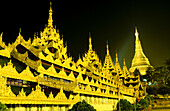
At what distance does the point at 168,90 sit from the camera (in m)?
48.7

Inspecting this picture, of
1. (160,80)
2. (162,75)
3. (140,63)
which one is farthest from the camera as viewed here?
(140,63)

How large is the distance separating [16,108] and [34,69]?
3998mm

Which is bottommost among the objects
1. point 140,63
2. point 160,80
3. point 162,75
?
point 160,80

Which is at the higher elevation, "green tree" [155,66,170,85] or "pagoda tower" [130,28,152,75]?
"pagoda tower" [130,28,152,75]

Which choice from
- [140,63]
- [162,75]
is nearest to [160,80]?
[162,75]

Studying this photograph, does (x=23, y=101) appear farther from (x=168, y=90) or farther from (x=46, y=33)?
(x=168, y=90)

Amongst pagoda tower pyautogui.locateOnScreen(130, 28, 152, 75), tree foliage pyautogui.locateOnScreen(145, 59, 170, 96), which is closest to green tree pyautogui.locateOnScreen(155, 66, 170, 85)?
tree foliage pyautogui.locateOnScreen(145, 59, 170, 96)

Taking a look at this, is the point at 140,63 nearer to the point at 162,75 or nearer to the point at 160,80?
the point at 160,80

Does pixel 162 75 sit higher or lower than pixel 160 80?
higher

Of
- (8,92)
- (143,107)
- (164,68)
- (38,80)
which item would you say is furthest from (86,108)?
(164,68)

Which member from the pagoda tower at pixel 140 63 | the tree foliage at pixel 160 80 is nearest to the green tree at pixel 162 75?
the tree foliage at pixel 160 80

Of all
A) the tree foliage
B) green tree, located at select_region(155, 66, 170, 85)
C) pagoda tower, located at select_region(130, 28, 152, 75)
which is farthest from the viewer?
pagoda tower, located at select_region(130, 28, 152, 75)

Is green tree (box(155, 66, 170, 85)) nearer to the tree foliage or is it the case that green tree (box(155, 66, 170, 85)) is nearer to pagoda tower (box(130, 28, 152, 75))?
the tree foliage

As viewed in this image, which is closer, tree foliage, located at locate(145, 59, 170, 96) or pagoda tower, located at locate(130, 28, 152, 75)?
tree foliage, located at locate(145, 59, 170, 96)
